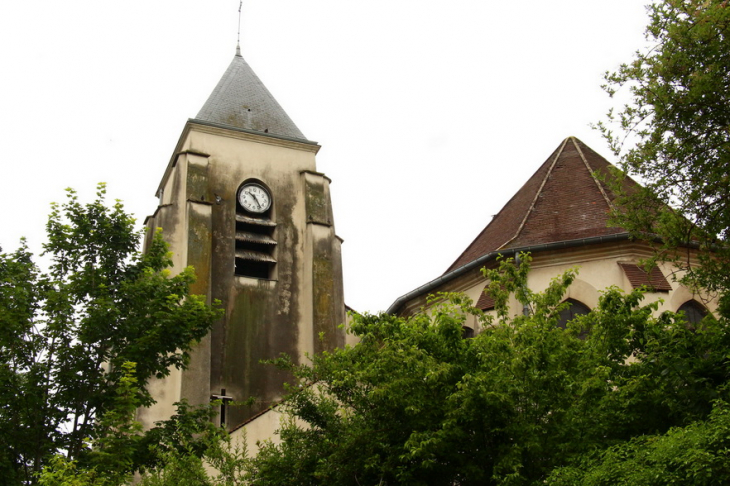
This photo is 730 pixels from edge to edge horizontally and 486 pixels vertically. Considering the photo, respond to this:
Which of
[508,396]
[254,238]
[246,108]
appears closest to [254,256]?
[254,238]

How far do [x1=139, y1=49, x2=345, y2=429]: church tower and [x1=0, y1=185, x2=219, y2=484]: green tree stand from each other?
10.4m

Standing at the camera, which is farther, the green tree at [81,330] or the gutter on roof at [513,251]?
the gutter on roof at [513,251]

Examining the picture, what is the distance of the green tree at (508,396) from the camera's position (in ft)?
38.1

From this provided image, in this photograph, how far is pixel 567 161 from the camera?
23.1m

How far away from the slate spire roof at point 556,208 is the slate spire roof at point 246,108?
13.3 metres

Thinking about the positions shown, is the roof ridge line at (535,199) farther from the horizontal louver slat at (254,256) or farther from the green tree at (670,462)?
the horizontal louver slat at (254,256)

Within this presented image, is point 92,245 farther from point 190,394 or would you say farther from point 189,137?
point 189,137

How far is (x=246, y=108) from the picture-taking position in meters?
35.3

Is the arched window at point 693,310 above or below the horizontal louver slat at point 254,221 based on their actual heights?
below

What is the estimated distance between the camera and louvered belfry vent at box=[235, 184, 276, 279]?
31312 mm

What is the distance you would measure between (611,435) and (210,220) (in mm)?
19948

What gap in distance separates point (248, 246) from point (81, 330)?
53.2ft

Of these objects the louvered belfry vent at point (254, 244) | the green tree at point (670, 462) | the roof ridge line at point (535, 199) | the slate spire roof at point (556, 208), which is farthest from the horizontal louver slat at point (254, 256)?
the green tree at point (670, 462)

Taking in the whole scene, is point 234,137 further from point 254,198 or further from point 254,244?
point 254,244
